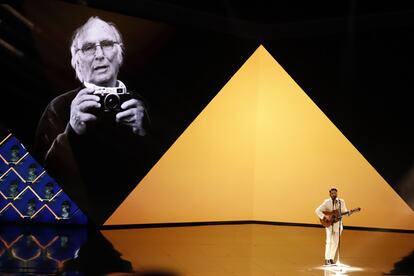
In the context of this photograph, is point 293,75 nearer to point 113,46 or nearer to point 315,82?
point 315,82

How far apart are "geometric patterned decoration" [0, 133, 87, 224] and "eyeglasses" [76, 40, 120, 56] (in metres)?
2.16

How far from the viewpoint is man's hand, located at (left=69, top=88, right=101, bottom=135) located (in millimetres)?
10602

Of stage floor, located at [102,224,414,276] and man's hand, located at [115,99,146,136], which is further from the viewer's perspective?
man's hand, located at [115,99,146,136]

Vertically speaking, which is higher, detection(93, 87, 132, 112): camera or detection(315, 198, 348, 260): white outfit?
detection(93, 87, 132, 112): camera

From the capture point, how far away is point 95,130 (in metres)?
10.7

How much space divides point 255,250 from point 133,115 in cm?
359

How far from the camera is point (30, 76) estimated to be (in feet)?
33.9

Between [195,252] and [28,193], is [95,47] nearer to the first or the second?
[28,193]

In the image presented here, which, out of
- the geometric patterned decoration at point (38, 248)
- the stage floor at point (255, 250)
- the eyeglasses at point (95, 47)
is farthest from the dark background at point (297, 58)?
the geometric patterned decoration at point (38, 248)

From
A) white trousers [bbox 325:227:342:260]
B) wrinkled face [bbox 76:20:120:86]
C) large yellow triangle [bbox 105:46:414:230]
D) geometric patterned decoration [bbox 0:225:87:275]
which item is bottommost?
geometric patterned decoration [bbox 0:225:87:275]

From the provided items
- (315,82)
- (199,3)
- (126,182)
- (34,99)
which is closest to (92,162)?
(126,182)

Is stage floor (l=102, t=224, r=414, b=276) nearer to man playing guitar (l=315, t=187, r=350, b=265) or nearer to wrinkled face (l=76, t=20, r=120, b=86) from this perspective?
man playing guitar (l=315, t=187, r=350, b=265)

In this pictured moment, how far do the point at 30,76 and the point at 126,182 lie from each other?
2.55 m

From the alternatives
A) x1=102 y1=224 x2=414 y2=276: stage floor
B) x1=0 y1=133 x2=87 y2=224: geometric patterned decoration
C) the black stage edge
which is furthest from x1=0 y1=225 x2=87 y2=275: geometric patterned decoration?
the black stage edge
